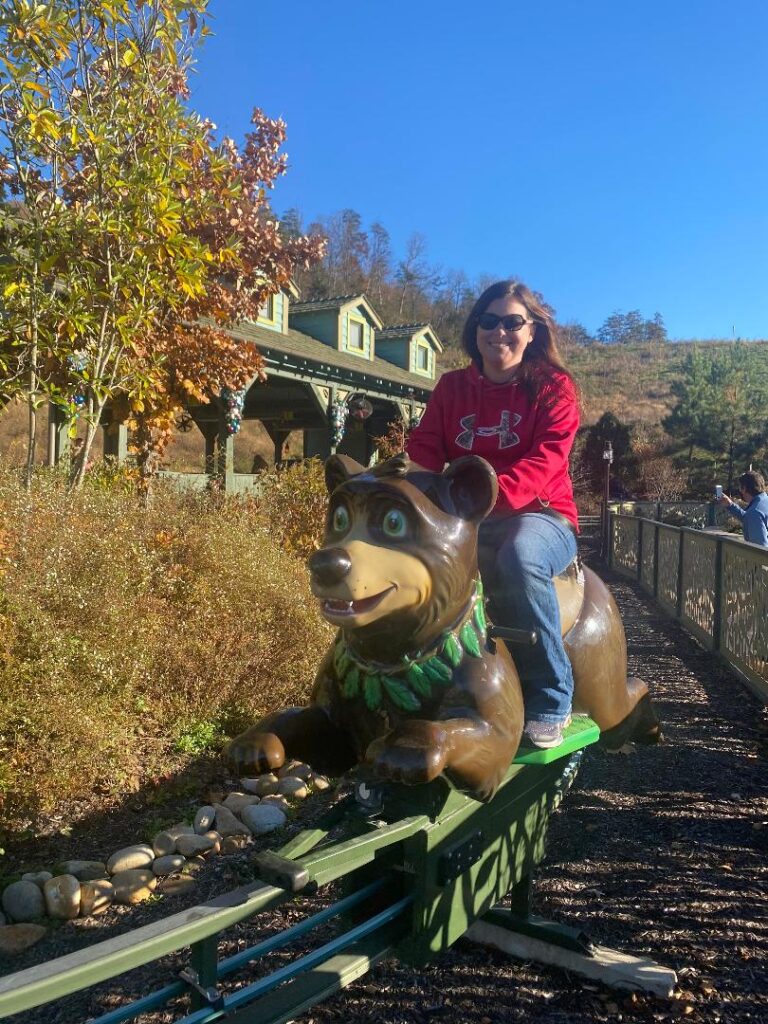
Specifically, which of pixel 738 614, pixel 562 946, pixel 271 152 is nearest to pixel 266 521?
pixel 271 152

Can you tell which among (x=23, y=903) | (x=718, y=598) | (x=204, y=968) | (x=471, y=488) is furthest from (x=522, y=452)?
(x=718, y=598)

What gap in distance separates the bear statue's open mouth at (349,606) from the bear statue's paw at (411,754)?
0.26 metres

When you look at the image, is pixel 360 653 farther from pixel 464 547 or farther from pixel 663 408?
pixel 663 408

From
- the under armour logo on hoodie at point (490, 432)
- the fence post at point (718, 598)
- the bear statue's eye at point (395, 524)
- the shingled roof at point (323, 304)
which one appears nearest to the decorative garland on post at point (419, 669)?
the bear statue's eye at point (395, 524)

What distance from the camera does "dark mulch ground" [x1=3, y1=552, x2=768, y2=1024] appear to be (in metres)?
2.51

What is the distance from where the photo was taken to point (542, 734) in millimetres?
2027

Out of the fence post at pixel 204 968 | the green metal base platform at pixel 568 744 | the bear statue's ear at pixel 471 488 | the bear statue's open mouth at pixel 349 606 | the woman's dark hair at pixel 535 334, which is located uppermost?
the woman's dark hair at pixel 535 334

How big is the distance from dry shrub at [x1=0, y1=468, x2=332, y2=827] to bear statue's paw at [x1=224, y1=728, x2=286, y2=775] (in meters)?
2.24

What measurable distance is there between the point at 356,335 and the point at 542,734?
17464 millimetres

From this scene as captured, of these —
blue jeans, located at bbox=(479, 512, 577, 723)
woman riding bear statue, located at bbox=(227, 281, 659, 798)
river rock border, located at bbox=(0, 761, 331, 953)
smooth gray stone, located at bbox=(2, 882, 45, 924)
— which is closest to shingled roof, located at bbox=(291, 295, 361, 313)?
river rock border, located at bbox=(0, 761, 331, 953)

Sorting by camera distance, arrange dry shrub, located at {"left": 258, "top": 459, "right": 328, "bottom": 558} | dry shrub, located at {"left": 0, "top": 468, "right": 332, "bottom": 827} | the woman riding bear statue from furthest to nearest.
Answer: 1. dry shrub, located at {"left": 258, "top": 459, "right": 328, "bottom": 558}
2. dry shrub, located at {"left": 0, "top": 468, "right": 332, "bottom": 827}
3. the woman riding bear statue

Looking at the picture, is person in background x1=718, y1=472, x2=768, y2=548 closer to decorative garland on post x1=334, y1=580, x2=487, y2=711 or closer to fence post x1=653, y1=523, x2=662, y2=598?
fence post x1=653, y1=523, x2=662, y2=598

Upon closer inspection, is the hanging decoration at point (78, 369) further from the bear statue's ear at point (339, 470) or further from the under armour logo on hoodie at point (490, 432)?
the bear statue's ear at point (339, 470)

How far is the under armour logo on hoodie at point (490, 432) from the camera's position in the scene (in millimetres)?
2248
